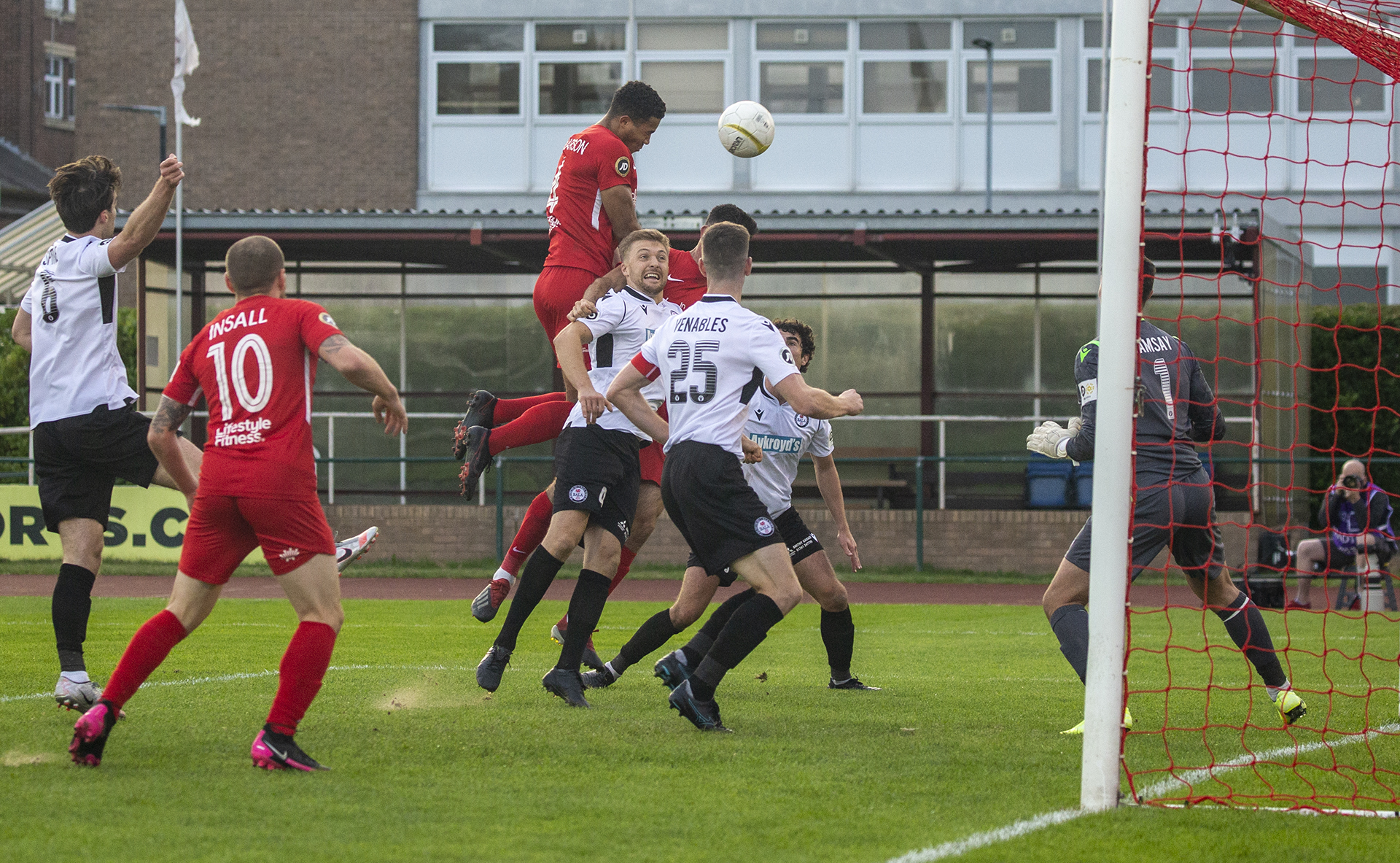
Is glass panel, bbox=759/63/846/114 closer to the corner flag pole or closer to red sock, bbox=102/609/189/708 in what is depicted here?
the corner flag pole

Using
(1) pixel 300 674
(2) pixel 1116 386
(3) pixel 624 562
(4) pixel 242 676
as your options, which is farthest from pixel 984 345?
(1) pixel 300 674

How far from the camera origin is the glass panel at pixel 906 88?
87.8 ft

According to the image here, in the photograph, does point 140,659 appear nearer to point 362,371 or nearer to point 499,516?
point 362,371

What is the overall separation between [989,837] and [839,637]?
3.28 m

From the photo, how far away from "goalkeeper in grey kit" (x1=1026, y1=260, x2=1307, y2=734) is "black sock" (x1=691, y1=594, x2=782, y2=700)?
1.23 meters

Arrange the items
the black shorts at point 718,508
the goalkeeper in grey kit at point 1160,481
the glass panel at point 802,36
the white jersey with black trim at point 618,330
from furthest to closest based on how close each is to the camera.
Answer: the glass panel at point 802,36
the white jersey with black trim at point 618,330
the goalkeeper in grey kit at point 1160,481
the black shorts at point 718,508

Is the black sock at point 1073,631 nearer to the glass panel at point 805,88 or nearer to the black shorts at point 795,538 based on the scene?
the black shorts at point 795,538

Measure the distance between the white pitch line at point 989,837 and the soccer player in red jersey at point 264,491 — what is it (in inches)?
80.8

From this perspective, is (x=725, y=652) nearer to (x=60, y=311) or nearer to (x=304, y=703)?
(x=304, y=703)

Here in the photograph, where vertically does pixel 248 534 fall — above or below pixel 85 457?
below

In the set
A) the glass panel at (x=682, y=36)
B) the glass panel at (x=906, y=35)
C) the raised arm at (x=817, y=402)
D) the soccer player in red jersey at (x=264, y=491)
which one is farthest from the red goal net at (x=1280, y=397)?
the glass panel at (x=682, y=36)

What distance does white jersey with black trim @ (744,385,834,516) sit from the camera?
285 inches

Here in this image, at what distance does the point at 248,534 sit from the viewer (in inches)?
195

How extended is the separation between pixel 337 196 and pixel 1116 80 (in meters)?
24.5
